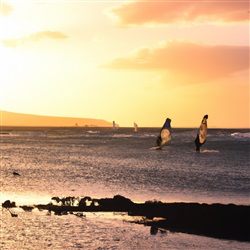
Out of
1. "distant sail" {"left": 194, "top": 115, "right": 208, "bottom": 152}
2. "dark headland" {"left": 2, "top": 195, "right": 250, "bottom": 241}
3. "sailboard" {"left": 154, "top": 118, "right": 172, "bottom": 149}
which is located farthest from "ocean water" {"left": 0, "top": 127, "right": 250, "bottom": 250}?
"sailboard" {"left": 154, "top": 118, "right": 172, "bottom": 149}

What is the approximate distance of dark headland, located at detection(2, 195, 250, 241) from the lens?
100ft

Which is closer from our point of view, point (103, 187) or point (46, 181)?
point (103, 187)

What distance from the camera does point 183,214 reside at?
33.8 metres

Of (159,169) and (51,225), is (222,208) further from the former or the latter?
(159,169)

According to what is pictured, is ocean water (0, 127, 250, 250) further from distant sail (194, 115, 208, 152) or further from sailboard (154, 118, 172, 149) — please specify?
sailboard (154, 118, 172, 149)

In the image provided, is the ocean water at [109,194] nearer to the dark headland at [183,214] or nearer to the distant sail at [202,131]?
the dark headland at [183,214]

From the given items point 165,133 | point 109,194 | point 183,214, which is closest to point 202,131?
point 165,133

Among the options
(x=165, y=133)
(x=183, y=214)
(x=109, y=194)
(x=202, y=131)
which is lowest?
(x=109, y=194)

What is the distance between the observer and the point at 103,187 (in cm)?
5516

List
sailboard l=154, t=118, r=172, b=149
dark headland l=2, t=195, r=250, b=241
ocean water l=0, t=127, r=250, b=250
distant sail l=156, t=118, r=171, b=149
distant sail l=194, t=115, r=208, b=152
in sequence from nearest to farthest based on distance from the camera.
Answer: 1. ocean water l=0, t=127, r=250, b=250
2. dark headland l=2, t=195, r=250, b=241
3. distant sail l=194, t=115, r=208, b=152
4. sailboard l=154, t=118, r=172, b=149
5. distant sail l=156, t=118, r=171, b=149

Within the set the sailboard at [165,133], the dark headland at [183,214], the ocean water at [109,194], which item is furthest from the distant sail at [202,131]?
the dark headland at [183,214]

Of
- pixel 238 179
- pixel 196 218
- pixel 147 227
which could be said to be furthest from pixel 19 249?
pixel 238 179

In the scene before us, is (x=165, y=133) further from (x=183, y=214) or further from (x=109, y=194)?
(x=183, y=214)

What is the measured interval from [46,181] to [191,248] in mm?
36136
